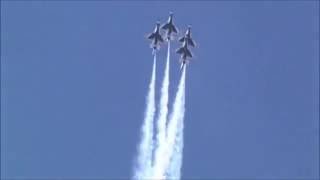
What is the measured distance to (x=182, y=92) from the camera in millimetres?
140125

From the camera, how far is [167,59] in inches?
5433

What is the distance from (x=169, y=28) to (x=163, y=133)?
57.2 feet

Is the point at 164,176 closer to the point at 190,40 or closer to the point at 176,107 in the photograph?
the point at 176,107

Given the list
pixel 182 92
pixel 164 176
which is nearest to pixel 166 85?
pixel 182 92

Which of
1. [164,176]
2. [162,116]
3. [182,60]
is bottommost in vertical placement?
[164,176]

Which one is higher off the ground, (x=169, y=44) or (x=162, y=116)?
(x=169, y=44)

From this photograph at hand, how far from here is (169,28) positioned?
137875 millimetres

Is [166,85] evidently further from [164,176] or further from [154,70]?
[164,176]

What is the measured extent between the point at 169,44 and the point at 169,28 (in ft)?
8.71

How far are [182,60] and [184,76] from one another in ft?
8.71

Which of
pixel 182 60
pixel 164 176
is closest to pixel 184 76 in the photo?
pixel 182 60

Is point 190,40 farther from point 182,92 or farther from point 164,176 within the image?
point 164,176

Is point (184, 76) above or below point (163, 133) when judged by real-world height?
above

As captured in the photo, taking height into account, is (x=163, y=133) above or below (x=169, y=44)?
below
